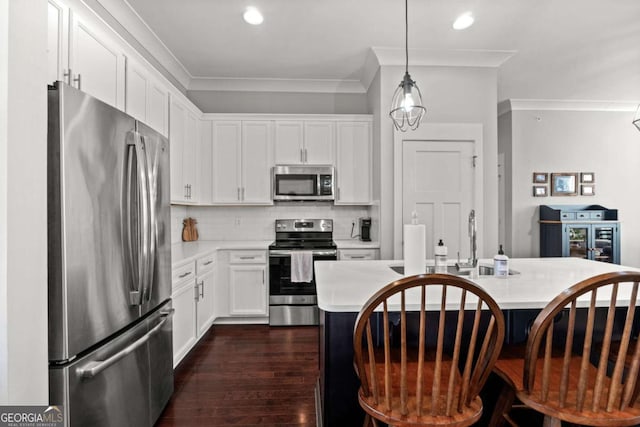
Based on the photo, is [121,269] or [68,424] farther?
[121,269]

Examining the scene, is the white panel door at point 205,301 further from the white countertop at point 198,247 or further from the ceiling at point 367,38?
the ceiling at point 367,38

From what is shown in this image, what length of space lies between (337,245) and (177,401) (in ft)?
6.73

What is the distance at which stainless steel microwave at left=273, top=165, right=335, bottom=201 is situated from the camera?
156 inches

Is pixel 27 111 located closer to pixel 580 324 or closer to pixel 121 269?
pixel 121 269

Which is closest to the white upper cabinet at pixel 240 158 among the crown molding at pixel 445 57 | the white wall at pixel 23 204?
the crown molding at pixel 445 57

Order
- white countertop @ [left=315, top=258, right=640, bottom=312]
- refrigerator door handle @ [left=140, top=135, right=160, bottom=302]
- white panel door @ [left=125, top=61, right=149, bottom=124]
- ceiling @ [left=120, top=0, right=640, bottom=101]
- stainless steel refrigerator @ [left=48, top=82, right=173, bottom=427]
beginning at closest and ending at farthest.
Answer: stainless steel refrigerator @ [left=48, top=82, right=173, bottom=427] < white countertop @ [left=315, top=258, right=640, bottom=312] < refrigerator door handle @ [left=140, top=135, right=160, bottom=302] < white panel door @ [left=125, top=61, right=149, bottom=124] < ceiling @ [left=120, top=0, right=640, bottom=101]

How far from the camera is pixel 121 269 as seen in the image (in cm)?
162

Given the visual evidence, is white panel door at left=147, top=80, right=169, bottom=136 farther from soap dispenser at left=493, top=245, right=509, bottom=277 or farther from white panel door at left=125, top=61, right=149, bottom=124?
soap dispenser at left=493, top=245, right=509, bottom=277

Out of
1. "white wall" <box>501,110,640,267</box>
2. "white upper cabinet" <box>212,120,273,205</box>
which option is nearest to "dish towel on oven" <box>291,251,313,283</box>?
"white upper cabinet" <box>212,120,273,205</box>

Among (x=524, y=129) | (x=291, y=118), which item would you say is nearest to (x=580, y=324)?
(x=291, y=118)

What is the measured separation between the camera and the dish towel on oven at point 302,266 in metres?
3.62

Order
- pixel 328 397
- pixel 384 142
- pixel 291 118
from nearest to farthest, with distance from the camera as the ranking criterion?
pixel 328 397 < pixel 384 142 < pixel 291 118

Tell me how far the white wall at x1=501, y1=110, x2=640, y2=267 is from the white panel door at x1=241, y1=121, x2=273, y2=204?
11.9ft

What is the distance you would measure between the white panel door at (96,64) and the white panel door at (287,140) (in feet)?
6.09
